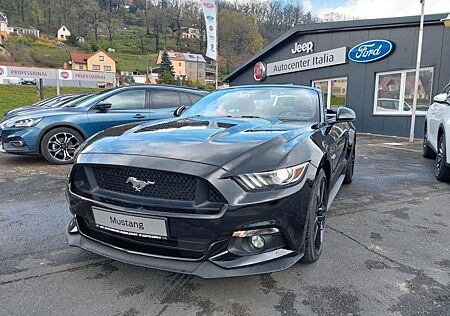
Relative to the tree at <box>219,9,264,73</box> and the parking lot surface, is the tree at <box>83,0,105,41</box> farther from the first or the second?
the parking lot surface

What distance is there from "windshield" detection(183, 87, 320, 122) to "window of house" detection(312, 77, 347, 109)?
11.0 metres

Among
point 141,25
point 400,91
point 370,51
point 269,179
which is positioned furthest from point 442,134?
point 141,25

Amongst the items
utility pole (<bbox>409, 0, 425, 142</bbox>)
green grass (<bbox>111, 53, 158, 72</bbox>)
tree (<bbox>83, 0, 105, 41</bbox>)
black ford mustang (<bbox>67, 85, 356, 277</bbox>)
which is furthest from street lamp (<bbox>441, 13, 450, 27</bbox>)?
tree (<bbox>83, 0, 105, 41</bbox>)

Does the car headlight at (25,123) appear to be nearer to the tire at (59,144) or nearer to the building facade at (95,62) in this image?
the tire at (59,144)

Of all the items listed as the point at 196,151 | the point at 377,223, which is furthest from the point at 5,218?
the point at 377,223

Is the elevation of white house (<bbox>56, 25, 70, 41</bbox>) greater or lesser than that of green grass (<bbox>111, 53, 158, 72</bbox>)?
greater

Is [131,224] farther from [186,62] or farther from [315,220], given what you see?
[186,62]

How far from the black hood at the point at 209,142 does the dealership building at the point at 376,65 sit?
10.5 metres

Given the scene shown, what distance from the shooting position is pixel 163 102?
7191 mm

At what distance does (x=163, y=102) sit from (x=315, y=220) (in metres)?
5.27

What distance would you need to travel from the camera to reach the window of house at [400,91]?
1145cm

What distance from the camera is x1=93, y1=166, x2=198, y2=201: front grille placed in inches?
80.6

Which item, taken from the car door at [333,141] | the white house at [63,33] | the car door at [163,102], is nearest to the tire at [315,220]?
the car door at [333,141]

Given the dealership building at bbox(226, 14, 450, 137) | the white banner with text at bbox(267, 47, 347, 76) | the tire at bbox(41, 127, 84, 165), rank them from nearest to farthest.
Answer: the tire at bbox(41, 127, 84, 165), the dealership building at bbox(226, 14, 450, 137), the white banner with text at bbox(267, 47, 347, 76)
